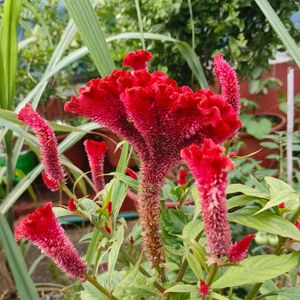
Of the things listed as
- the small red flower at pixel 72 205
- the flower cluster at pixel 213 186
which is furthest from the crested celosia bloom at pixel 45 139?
the flower cluster at pixel 213 186

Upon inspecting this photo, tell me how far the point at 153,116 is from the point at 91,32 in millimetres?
208

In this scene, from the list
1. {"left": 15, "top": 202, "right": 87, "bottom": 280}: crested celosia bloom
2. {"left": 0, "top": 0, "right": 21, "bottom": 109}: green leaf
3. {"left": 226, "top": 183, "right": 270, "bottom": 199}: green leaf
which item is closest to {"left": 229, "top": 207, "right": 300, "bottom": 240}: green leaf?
{"left": 226, "top": 183, "right": 270, "bottom": 199}: green leaf

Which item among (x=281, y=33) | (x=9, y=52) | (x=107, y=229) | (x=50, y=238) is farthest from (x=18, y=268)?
(x=9, y=52)

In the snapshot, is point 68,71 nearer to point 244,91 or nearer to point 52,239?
point 244,91

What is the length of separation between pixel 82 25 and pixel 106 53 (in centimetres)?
4

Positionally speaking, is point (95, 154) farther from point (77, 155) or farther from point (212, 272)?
point (77, 155)

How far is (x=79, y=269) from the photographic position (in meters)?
0.40

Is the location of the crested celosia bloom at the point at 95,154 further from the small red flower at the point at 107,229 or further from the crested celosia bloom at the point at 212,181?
the crested celosia bloom at the point at 212,181

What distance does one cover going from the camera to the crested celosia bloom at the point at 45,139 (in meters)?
0.42

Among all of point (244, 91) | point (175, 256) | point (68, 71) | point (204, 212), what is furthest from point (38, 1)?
point (204, 212)

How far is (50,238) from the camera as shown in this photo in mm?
380

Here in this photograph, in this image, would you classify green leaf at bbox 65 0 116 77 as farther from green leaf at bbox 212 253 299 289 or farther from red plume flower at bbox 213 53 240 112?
green leaf at bbox 212 253 299 289

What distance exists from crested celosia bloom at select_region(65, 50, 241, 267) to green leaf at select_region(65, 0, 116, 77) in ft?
0.46

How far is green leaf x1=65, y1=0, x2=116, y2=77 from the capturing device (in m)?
0.50
